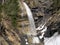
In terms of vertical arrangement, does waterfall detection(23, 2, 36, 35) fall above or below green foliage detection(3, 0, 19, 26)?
below

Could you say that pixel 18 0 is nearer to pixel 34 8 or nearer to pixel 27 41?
pixel 34 8

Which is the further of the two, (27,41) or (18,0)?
(18,0)

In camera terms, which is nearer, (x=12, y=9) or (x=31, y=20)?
(x=12, y=9)

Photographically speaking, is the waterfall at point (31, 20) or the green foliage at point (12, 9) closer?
the green foliage at point (12, 9)

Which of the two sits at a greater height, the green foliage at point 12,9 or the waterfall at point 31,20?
the green foliage at point 12,9

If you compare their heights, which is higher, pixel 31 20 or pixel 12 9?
pixel 12 9

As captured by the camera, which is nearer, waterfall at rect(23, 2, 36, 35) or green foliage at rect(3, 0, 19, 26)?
green foliage at rect(3, 0, 19, 26)

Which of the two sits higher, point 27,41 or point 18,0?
point 18,0

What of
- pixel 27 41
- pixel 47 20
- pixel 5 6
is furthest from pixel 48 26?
pixel 5 6
